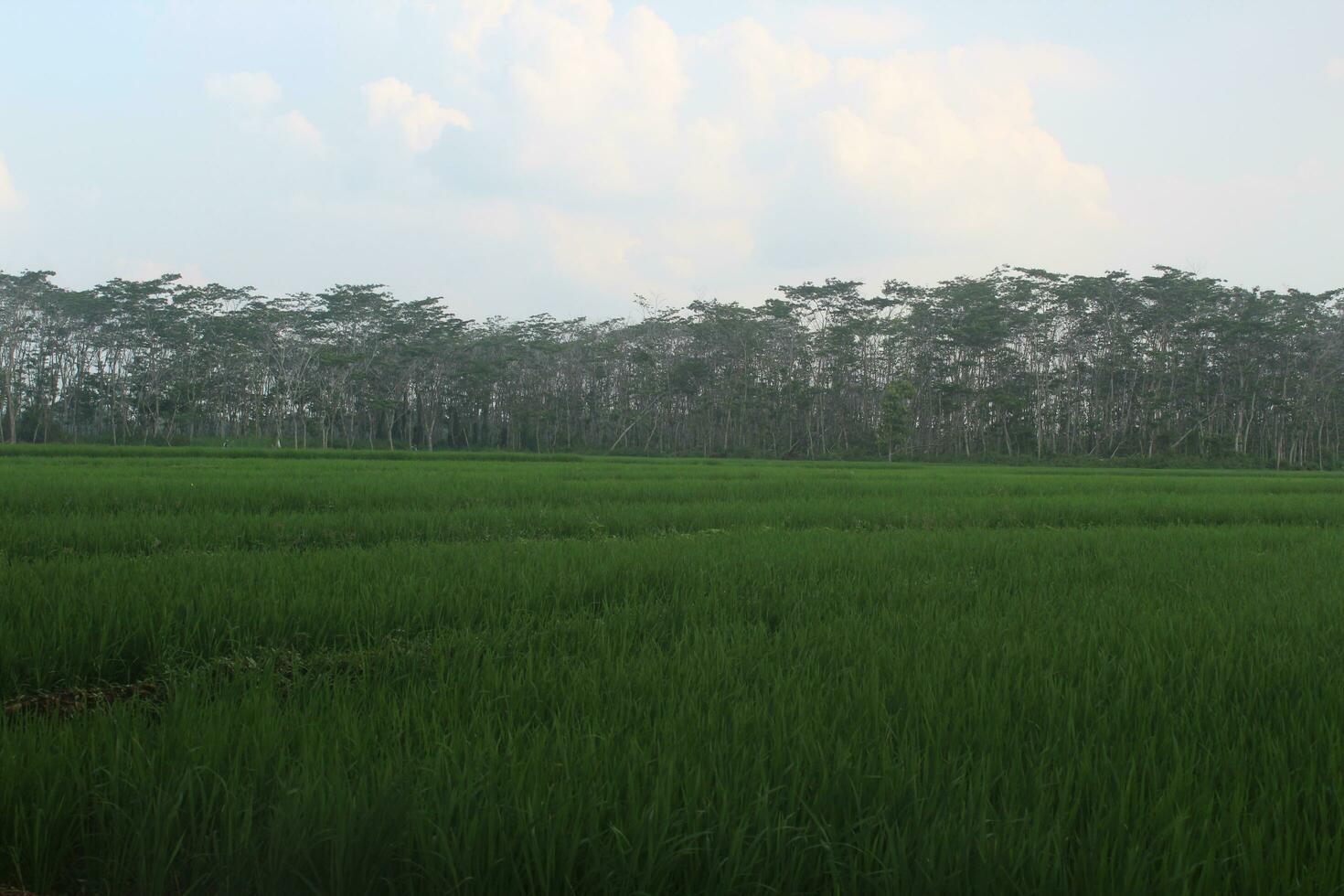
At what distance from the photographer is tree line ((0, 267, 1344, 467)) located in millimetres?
41781

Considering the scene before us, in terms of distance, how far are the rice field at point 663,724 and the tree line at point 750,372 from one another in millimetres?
37556

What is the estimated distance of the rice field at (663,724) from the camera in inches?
50.1

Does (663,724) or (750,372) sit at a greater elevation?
(750,372)

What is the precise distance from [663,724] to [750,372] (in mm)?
47216

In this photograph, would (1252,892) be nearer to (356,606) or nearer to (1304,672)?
(1304,672)

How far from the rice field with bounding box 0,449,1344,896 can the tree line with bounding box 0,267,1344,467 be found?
37.6 m

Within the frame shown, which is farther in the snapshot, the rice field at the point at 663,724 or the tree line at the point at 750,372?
the tree line at the point at 750,372

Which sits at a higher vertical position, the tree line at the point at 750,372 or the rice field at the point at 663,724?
the tree line at the point at 750,372

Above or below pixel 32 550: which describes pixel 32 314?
above

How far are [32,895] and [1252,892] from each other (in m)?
2.01

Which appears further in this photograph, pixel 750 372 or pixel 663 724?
pixel 750 372

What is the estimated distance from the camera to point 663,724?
1.85m

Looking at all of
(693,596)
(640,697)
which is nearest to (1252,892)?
(640,697)

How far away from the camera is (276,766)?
1593mm
